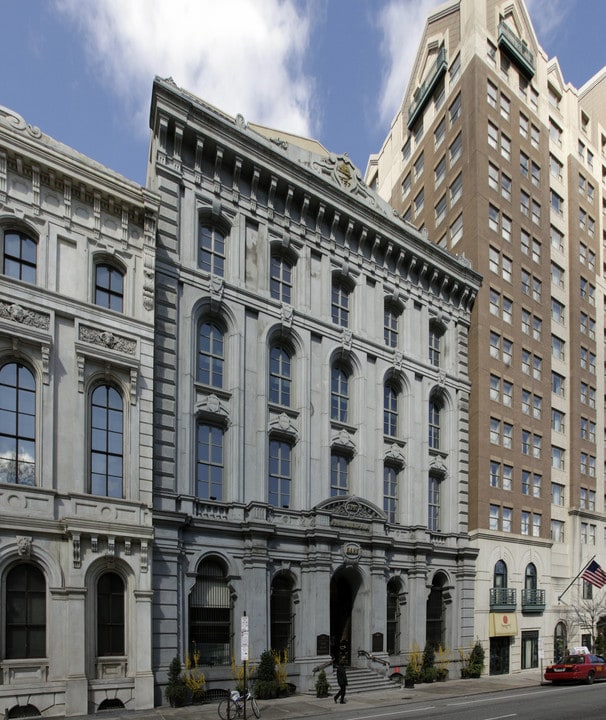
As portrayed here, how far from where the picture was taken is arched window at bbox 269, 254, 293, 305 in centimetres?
3083

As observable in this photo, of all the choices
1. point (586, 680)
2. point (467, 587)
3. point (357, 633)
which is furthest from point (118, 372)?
point (586, 680)

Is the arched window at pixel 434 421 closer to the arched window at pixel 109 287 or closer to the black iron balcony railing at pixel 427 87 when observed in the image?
the arched window at pixel 109 287

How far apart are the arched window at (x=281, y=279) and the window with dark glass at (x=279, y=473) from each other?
655 centimetres

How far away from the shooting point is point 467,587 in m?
35.4

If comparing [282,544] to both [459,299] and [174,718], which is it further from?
[459,299]

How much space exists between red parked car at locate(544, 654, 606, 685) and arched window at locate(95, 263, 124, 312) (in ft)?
83.1

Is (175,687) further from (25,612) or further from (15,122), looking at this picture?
(15,122)

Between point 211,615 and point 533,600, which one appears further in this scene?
point 533,600

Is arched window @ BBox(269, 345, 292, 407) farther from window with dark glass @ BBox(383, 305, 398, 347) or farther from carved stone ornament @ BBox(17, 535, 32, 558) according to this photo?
carved stone ornament @ BBox(17, 535, 32, 558)

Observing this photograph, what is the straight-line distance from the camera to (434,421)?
122 ft

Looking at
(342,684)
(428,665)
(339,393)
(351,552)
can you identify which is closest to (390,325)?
(339,393)

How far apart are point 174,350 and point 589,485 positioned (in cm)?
3471

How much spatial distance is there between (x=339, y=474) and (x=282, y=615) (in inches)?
264

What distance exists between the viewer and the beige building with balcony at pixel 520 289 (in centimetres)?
3888
